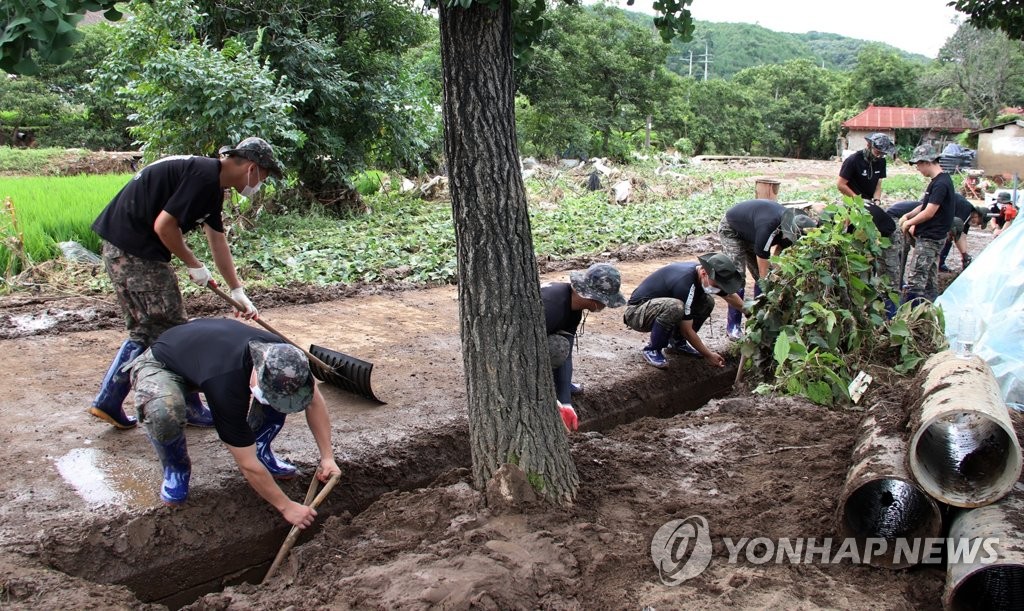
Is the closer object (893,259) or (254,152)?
(254,152)

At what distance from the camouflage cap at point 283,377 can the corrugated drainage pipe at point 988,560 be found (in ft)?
8.33

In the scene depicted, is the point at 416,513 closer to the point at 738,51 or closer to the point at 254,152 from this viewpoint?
the point at 254,152

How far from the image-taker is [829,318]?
5.04m

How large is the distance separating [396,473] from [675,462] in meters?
1.55

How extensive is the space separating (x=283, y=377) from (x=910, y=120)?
146ft

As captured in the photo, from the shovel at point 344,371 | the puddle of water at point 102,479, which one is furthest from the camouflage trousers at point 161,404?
the shovel at point 344,371

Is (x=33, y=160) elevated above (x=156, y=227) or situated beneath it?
elevated above

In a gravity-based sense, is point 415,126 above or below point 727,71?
below

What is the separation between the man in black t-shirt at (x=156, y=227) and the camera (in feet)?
12.5

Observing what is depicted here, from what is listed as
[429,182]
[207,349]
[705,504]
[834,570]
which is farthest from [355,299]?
[429,182]

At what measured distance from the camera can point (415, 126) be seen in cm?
1230

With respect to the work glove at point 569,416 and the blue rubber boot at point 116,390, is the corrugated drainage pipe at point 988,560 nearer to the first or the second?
the work glove at point 569,416

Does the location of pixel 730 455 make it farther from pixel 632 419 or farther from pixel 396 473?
pixel 396 473

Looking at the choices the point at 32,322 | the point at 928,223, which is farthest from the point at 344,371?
the point at 928,223
